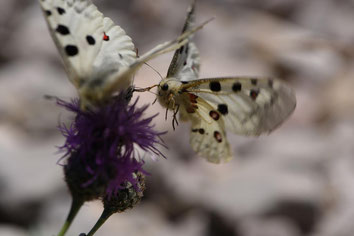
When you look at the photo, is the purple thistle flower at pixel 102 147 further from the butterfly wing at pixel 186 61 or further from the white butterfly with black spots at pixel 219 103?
the butterfly wing at pixel 186 61

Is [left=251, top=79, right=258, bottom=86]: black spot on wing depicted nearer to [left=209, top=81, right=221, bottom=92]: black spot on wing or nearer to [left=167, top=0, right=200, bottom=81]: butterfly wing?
[left=209, top=81, right=221, bottom=92]: black spot on wing

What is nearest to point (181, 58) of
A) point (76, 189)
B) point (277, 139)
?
point (76, 189)

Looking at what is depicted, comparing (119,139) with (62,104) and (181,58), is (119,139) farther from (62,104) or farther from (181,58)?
(181,58)

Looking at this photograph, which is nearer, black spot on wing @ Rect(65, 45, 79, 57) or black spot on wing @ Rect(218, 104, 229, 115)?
black spot on wing @ Rect(65, 45, 79, 57)

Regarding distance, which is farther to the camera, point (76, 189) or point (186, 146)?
point (186, 146)

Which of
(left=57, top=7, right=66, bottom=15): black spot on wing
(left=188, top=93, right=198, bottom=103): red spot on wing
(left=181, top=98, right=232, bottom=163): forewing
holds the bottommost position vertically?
(left=57, top=7, right=66, bottom=15): black spot on wing

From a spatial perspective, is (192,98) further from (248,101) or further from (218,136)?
(248,101)

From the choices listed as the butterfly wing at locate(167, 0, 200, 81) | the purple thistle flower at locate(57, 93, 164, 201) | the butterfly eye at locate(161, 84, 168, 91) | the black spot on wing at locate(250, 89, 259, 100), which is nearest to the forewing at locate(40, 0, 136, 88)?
the purple thistle flower at locate(57, 93, 164, 201)

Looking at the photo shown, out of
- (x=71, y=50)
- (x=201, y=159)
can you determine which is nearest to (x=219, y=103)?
(x=71, y=50)
